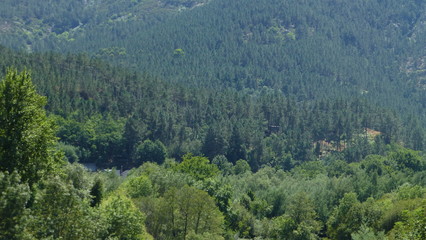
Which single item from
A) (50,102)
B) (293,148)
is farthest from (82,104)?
(293,148)

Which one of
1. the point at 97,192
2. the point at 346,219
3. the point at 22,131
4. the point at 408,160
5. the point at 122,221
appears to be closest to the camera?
the point at 22,131

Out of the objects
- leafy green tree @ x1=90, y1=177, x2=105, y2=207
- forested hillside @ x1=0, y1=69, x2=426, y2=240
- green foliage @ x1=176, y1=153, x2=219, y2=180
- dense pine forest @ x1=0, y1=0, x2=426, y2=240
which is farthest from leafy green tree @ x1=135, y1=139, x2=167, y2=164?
leafy green tree @ x1=90, y1=177, x2=105, y2=207

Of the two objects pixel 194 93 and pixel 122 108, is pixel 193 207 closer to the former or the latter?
pixel 122 108

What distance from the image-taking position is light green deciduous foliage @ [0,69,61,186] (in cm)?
4181

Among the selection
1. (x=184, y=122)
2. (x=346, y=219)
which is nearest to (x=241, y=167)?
(x=184, y=122)

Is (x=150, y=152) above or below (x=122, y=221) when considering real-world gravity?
below

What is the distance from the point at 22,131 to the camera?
42406 mm

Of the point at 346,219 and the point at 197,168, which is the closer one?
the point at 346,219

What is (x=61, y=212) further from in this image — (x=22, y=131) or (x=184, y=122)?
(x=184, y=122)

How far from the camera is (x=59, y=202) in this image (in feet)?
123

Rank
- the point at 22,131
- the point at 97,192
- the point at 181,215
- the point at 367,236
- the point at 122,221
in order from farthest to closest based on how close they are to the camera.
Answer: the point at 367,236
the point at 181,215
the point at 97,192
the point at 122,221
the point at 22,131

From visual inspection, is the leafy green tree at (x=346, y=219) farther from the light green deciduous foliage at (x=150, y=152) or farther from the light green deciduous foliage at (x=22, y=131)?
the light green deciduous foliage at (x=150, y=152)

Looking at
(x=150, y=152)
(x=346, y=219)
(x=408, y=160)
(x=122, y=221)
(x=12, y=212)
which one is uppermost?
(x=12, y=212)

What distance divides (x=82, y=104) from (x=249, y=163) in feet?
158
